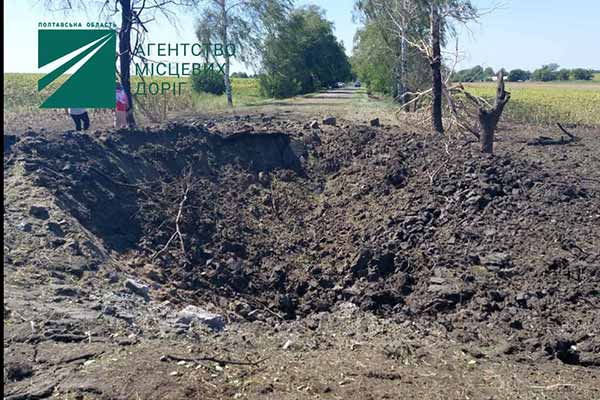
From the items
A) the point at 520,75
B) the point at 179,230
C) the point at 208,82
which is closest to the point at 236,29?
the point at 208,82

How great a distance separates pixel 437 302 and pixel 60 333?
3.89 m

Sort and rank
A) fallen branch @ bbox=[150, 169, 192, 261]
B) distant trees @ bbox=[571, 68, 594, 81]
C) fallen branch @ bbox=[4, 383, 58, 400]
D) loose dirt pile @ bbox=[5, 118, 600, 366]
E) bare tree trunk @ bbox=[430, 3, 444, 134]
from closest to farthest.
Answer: fallen branch @ bbox=[4, 383, 58, 400] < loose dirt pile @ bbox=[5, 118, 600, 366] < fallen branch @ bbox=[150, 169, 192, 261] < bare tree trunk @ bbox=[430, 3, 444, 134] < distant trees @ bbox=[571, 68, 594, 81]

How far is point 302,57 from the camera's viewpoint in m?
37.7

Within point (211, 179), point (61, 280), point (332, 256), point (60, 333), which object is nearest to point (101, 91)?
point (211, 179)

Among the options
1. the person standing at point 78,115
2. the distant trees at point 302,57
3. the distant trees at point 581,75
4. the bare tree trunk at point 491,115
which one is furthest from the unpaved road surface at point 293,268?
the distant trees at point 581,75

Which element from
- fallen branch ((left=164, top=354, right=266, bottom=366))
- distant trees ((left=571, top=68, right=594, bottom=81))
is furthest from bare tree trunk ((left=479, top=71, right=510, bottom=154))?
distant trees ((left=571, top=68, right=594, bottom=81))

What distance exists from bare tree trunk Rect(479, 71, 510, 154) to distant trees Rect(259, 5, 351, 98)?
17.7 metres

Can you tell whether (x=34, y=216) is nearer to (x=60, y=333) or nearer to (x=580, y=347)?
(x=60, y=333)

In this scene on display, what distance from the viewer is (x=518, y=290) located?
6812 mm

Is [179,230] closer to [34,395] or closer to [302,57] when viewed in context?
[34,395]

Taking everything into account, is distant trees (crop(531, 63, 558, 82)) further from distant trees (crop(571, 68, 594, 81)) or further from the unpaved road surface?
the unpaved road surface

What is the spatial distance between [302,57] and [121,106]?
24101 mm

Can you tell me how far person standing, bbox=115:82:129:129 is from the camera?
48.2ft

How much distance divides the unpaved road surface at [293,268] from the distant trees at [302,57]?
17.4m
